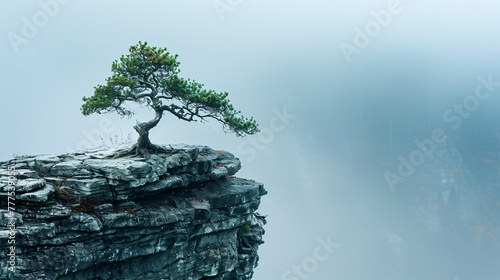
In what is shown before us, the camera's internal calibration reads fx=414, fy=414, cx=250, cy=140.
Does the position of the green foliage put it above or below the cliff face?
above

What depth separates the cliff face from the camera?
2039 centimetres

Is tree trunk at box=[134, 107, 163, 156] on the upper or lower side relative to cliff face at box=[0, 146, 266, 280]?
upper

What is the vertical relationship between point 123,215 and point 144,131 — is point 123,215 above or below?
below

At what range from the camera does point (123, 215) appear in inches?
909

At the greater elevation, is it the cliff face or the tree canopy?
the tree canopy

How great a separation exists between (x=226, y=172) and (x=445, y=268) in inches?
6814

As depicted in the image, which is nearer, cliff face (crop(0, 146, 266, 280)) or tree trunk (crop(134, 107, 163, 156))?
cliff face (crop(0, 146, 266, 280))

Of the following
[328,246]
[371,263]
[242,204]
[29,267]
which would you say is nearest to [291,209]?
[328,246]

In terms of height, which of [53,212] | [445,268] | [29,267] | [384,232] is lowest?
[29,267]

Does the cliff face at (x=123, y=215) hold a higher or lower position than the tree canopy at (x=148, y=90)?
lower

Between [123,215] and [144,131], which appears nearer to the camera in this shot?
[123,215]

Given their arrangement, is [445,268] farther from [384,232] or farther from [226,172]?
[226,172]

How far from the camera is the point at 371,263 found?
17350 centimetres

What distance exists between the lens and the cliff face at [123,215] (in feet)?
66.9
